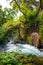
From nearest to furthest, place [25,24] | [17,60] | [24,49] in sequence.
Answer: [17,60], [24,49], [25,24]

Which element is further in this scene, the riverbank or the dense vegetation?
the dense vegetation

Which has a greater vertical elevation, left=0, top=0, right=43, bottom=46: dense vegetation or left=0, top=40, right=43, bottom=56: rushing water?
left=0, top=0, right=43, bottom=46: dense vegetation

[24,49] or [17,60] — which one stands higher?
[17,60]

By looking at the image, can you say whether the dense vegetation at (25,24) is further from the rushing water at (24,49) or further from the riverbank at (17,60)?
the riverbank at (17,60)

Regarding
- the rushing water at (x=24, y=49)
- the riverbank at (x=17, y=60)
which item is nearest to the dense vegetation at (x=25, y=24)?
the rushing water at (x=24, y=49)

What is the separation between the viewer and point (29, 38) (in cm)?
1367

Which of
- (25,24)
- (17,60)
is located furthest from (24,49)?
(17,60)

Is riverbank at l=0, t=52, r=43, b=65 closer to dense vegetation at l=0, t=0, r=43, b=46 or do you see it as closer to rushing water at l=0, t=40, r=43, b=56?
rushing water at l=0, t=40, r=43, b=56

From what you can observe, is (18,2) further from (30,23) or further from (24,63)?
(24,63)

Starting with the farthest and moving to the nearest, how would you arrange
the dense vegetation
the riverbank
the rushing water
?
the dense vegetation
the rushing water
the riverbank

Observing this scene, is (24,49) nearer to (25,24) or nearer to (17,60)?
(25,24)

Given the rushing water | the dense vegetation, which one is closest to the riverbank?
the rushing water

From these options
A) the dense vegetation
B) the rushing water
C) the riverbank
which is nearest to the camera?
the riverbank

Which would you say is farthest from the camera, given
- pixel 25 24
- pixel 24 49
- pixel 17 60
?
pixel 25 24
